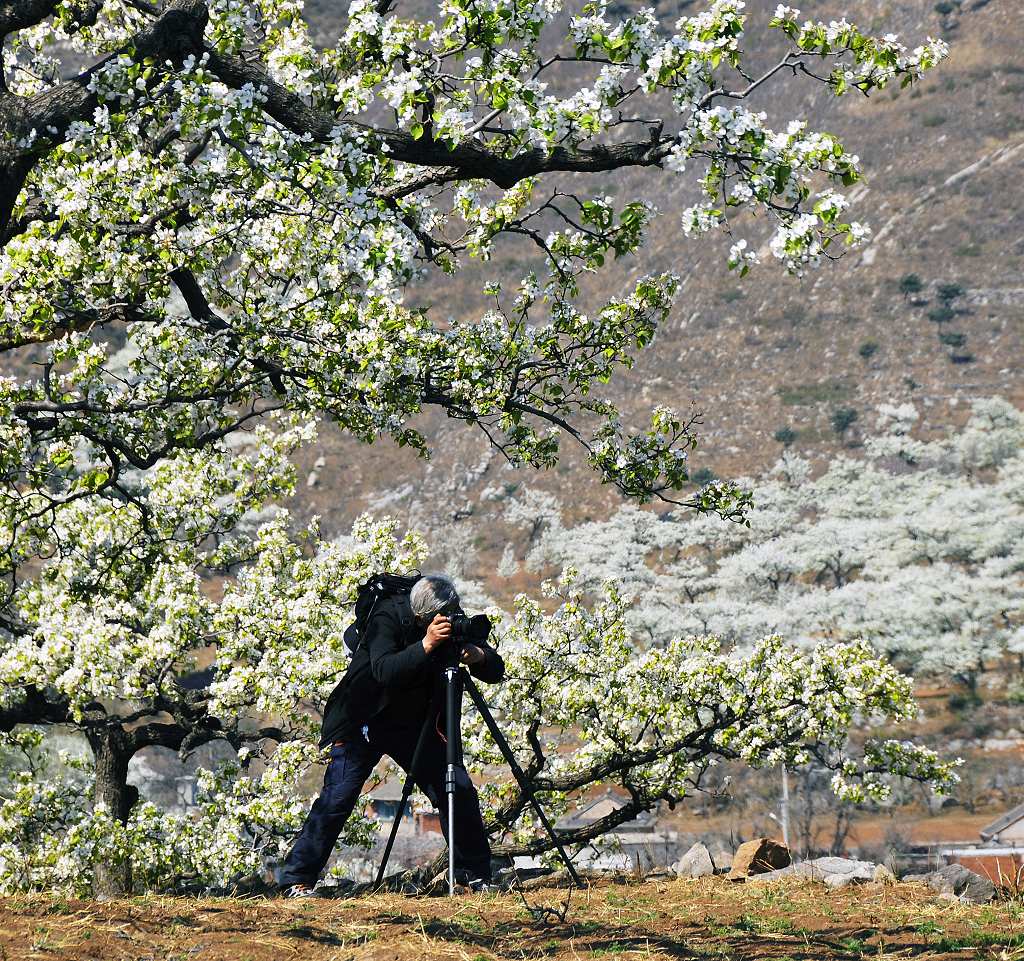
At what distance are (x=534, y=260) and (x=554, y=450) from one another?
111148 mm

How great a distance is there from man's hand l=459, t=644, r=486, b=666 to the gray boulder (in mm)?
3900

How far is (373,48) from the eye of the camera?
7.19 m

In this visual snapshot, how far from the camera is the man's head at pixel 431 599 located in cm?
642

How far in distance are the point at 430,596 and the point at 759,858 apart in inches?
213

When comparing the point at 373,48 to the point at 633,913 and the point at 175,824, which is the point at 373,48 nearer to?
the point at 633,913

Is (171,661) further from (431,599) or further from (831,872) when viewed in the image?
(831,872)

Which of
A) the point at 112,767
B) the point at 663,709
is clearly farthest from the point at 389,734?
the point at 112,767

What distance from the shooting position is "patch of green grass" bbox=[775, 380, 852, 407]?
93062 mm

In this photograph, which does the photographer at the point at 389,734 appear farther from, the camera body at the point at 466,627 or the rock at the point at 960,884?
the rock at the point at 960,884

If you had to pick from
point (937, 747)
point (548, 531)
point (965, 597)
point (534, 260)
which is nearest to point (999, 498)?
point (965, 597)

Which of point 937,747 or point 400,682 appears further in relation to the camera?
point 937,747

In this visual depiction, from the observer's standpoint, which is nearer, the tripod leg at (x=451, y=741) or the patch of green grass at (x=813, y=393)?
the tripod leg at (x=451, y=741)

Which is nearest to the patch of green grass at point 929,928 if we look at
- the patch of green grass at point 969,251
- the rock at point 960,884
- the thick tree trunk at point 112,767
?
the rock at point 960,884

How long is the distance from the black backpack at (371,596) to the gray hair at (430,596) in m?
0.28
